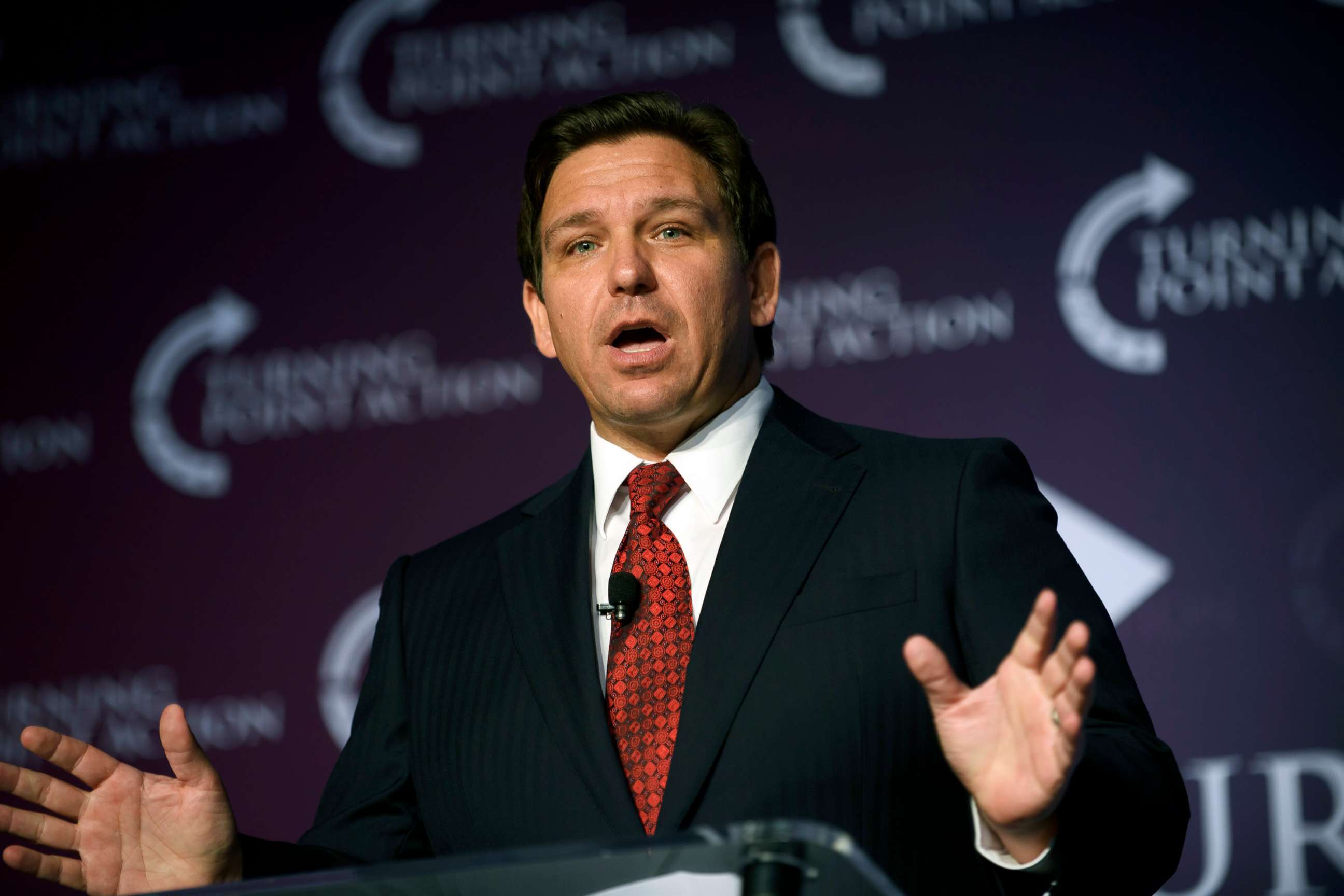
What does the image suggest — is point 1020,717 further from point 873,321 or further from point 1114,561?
point 873,321

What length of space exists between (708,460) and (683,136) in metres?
0.54

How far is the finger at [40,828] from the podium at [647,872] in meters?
0.56

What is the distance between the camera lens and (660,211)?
2059 millimetres

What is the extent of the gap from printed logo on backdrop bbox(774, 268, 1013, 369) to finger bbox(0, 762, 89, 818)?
181 centimetres

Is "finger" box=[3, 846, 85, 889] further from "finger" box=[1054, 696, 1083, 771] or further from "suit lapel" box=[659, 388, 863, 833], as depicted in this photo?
"finger" box=[1054, 696, 1083, 771]

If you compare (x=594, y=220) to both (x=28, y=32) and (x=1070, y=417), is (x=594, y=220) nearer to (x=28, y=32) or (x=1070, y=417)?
(x=1070, y=417)

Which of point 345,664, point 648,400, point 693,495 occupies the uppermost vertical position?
point 648,400

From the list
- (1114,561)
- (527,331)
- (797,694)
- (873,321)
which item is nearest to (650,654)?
(797,694)

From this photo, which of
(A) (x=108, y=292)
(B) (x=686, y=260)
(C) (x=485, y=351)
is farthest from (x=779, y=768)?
(A) (x=108, y=292)

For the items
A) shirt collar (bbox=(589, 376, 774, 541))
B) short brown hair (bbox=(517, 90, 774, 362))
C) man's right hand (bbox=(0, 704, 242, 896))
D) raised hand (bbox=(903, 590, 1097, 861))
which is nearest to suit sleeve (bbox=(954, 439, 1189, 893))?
raised hand (bbox=(903, 590, 1097, 861))

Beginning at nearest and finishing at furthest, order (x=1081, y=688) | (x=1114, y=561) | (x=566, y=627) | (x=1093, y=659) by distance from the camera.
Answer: (x=1081, y=688) < (x=1093, y=659) < (x=566, y=627) < (x=1114, y=561)

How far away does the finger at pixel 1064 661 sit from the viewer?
3.85 ft

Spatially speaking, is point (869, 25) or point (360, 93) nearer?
point (869, 25)

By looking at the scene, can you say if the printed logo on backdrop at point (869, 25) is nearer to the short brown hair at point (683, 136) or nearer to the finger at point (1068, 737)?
the short brown hair at point (683, 136)
